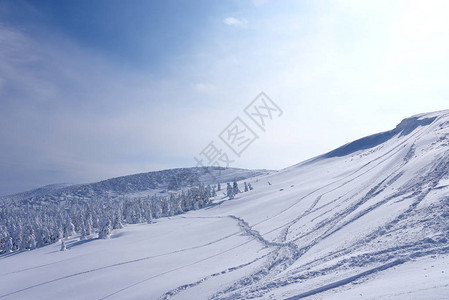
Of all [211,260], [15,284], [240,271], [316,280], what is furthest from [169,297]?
[15,284]

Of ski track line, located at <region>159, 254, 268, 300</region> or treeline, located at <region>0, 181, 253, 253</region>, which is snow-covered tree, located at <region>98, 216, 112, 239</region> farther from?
ski track line, located at <region>159, 254, 268, 300</region>

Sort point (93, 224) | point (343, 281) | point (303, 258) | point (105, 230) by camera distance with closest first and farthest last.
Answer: point (343, 281) → point (303, 258) → point (105, 230) → point (93, 224)

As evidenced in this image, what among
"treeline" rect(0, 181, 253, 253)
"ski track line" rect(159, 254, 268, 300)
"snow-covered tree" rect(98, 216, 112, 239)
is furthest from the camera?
"treeline" rect(0, 181, 253, 253)

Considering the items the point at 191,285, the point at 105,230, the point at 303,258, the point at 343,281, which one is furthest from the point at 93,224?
the point at 343,281

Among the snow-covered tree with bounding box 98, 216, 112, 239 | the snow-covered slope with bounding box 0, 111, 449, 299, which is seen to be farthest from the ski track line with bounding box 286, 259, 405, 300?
the snow-covered tree with bounding box 98, 216, 112, 239

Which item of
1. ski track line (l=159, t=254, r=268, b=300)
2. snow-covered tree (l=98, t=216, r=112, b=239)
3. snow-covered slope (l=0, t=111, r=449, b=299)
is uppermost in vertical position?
snow-covered tree (l=98, t=216, r=112, b=239)

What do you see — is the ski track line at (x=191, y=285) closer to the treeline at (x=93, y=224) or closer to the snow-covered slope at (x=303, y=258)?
the snow-covered slope at (x=303, y=258)

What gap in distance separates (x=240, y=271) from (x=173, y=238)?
17463 mm

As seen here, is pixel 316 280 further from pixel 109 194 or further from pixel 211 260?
pixel 109 194

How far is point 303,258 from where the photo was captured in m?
13.9

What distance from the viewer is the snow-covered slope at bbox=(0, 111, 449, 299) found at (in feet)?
29.0

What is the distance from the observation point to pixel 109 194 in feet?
579

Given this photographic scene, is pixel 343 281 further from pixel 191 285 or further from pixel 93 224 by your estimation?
pixel 93 224

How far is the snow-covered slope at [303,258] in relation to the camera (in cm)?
885
